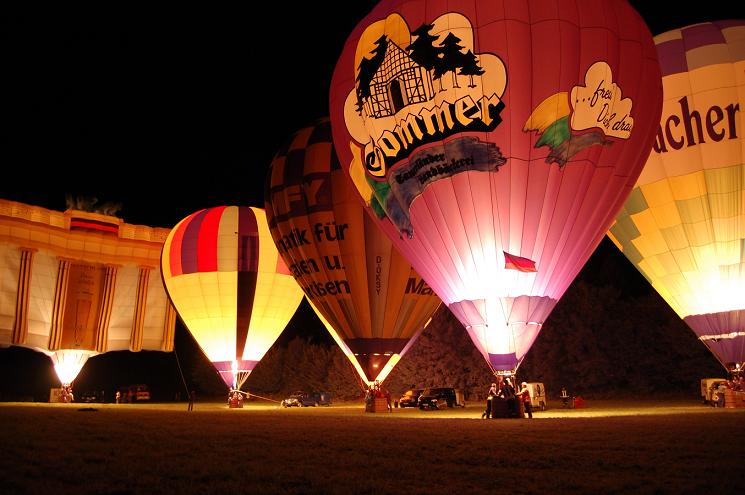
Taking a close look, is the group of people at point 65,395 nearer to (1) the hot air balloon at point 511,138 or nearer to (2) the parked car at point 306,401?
(2) the parked car at point 306,401

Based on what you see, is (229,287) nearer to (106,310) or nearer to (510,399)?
(106,310)

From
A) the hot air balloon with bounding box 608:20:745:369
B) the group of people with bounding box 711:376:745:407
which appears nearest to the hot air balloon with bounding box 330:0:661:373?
the hot air balloon with bounding box 608:20:745:369

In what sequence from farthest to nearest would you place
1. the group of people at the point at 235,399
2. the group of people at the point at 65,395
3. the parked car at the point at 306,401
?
the parked car at the point at 306,401 < the group of people at the point at 65,395 < the group of people at the point at 235,399

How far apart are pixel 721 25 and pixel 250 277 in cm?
1600

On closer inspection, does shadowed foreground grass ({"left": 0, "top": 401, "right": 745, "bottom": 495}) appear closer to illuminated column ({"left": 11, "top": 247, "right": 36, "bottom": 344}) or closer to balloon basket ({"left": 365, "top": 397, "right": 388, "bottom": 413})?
balloon basket ({"left": 365, "top": 397, "right": 388, "bottom": 413})

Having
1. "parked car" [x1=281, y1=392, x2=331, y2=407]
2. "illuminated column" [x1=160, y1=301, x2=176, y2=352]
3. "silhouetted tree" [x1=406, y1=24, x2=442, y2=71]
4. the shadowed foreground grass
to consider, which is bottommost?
the shadowed foreground grass

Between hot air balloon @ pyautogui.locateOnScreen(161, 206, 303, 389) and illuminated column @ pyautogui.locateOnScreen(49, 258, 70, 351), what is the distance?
6741mm

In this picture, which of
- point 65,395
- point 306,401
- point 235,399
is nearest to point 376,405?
point 235,399

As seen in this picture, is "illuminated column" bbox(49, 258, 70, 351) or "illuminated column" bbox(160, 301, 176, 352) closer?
"illuminated column" bbox(49, 258, 70, 351)

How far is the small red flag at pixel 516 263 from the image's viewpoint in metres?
12.8

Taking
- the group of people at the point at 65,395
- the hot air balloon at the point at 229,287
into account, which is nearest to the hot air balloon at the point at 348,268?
the hot air balloon at the point at 229,287

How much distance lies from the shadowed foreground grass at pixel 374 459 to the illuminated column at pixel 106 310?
20.9 metres

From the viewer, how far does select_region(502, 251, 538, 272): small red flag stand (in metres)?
12.8

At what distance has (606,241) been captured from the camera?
3881 cm
